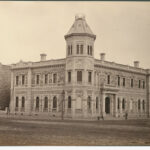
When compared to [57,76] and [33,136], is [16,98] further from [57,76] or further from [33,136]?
[33,136]

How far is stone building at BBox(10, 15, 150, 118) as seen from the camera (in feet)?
88.7

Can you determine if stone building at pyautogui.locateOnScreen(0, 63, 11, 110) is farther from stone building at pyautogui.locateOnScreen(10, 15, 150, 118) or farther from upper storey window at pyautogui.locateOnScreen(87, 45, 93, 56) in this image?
upper storey window at pyautogui.locateOnScreen(87, 45, 93, 56)

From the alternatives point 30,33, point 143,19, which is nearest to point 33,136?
point 30,33

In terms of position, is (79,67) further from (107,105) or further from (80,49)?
(107,105)

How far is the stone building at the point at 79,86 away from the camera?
88.7 feet

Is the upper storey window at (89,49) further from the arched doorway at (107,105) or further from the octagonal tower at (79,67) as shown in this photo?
the arched doorway at (107,105)

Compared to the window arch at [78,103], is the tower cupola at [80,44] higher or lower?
higher

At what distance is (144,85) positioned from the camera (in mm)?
31016

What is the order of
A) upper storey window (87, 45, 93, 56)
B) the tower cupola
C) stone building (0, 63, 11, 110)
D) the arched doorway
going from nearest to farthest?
the tower cupola, upper storey window (87, 45, 93, 56), the arched doorway, stone building (0, 63, 11, 110)

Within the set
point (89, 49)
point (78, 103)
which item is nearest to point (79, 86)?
point (78, 103)

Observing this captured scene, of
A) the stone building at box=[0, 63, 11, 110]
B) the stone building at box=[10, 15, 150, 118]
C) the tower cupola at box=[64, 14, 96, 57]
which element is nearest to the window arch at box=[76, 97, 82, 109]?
the stone building at box=[10, 15, 150, 118]

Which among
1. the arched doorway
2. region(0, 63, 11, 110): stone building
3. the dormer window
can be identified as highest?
the dormer window

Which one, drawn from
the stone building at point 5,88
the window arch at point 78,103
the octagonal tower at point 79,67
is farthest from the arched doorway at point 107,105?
the stone building at point 5,88

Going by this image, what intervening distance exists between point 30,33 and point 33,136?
462cm
